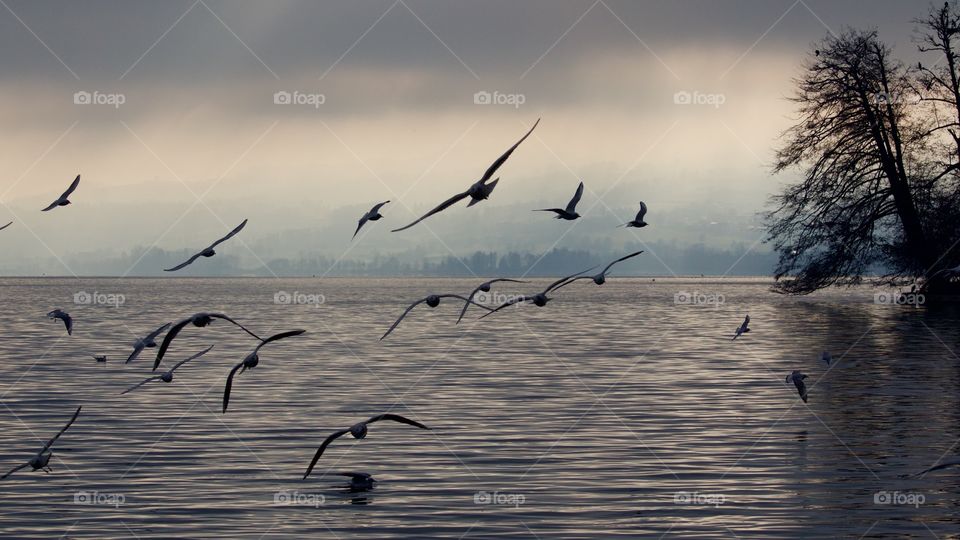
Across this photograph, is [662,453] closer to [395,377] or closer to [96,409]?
[96,409]

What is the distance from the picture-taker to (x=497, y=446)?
870 inches

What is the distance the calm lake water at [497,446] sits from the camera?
16.3 m

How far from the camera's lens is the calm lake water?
16312 millimetres

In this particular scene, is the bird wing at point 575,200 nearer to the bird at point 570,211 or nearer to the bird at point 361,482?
the bird at point 570,211

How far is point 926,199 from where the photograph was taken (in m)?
66.6

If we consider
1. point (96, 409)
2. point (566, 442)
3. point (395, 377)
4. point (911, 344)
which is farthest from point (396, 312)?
point (566, 442)

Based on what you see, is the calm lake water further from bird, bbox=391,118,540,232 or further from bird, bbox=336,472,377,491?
bird, bbox=391,118,540,232

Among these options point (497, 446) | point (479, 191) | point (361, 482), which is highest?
point (479, 191)

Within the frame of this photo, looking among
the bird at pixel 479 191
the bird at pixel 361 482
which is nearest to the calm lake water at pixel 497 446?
the bird at pixel 361 482

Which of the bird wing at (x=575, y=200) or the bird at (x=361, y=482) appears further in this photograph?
the bird wing at (x=575, y=200)

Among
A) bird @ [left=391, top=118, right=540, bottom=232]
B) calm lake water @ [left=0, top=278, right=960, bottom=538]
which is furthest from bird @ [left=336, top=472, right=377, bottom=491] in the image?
bird @ [left=391, top=118, right=540, bottom=232]

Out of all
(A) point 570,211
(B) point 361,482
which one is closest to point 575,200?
(A) point 570,211

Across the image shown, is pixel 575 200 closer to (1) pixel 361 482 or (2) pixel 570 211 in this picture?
(2) pixel 570 211

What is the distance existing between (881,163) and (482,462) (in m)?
53.2
